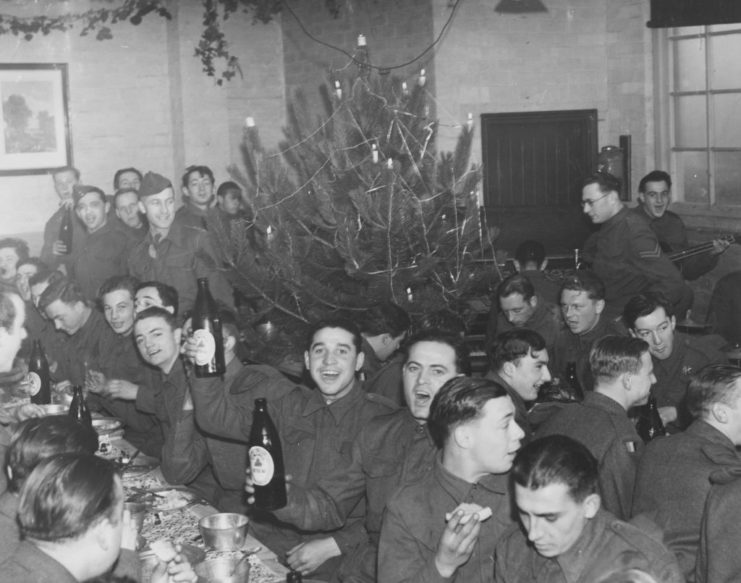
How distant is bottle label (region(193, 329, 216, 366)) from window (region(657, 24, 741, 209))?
5716 mm

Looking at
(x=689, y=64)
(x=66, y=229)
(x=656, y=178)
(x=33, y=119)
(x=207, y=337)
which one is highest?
(x=689, y=64)

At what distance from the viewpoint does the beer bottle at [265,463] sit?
385 cm

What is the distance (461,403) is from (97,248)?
17.8ft

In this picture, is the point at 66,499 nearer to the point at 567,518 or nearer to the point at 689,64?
the point at 567,518

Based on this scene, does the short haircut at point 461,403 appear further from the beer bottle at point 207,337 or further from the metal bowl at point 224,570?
the beer bottle at point 207,337

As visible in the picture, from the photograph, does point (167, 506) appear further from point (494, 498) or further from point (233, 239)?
point (233, 239)

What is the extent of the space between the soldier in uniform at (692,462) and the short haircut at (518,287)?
270 cm

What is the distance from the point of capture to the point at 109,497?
265 centimetres

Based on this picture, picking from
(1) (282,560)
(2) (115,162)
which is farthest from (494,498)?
(2) (115,162)

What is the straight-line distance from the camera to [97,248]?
8.27 meters

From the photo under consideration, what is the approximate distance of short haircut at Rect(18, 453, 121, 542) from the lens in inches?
101

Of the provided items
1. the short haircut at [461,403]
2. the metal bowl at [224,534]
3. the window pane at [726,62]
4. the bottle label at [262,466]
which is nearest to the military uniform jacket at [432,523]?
the short haircut at [461,403]

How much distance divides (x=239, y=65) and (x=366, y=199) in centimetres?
534

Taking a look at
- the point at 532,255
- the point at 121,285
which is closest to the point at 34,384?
the point at 121,285
